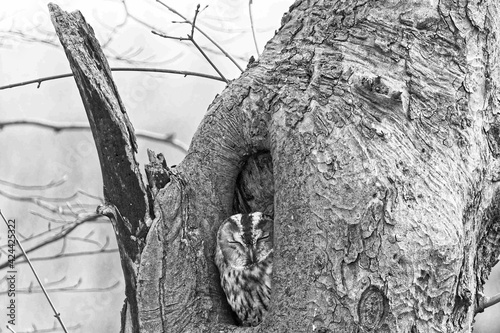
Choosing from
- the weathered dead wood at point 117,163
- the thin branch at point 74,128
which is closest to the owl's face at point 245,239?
the weathered dead wood at point 117,163

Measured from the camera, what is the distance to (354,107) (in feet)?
7.57

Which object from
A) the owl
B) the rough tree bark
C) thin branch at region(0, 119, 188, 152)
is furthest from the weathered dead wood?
thin branch at region(0, 119, 188, 152)

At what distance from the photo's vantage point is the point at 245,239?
8.86 feet

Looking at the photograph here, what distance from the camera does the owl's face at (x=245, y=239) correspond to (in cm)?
262

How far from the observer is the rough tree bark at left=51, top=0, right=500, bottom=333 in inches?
83.8

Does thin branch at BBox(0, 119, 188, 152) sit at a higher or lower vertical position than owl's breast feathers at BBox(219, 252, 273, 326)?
higher

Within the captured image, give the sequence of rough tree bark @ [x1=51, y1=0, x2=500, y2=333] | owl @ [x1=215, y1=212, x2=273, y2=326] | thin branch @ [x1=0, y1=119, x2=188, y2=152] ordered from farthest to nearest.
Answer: thin branch @ [x1=0, y1=119, x2=188, y2=152] < owl @ [x1=215, y1=212, x2=273, y2=326] < rough tree bark @ [x1=51, y1=0, x2=500, y2=333]

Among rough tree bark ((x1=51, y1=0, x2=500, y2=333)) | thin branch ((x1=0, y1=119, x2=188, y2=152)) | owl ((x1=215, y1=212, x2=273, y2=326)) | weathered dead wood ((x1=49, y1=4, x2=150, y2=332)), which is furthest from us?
thin branch ((x1=0, y1=119, x2=188, y2=152))

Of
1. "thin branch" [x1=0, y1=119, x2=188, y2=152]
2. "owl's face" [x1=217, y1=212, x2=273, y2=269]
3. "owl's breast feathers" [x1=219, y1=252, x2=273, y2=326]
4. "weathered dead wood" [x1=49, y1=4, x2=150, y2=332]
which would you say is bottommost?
"owl's breast feathers" [x1=219, y1=252, x2=273, y2=326]

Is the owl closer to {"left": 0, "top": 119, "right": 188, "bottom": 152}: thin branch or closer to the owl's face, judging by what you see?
the owl's face

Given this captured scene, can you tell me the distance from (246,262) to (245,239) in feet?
0.48

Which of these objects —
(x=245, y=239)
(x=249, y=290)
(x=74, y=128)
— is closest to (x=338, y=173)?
(x=245, y=239)

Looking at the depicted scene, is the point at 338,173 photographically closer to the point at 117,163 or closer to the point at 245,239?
the point at 245,239

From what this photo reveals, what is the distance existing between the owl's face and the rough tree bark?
0.23ft
